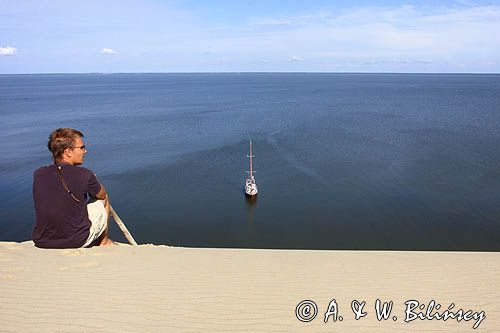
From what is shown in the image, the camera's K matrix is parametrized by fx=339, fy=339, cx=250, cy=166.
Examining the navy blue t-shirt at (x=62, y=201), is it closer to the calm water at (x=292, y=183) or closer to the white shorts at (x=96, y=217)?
the white shorts at (x=96, y=217)

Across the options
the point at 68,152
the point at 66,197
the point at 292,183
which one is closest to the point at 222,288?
the point at 66,197

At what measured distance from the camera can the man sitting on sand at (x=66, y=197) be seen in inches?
190

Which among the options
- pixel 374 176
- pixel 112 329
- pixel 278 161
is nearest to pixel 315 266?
pixel 112 329

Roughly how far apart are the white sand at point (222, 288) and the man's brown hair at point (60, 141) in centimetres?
165

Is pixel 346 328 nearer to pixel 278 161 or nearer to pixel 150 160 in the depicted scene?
pixel 278 161

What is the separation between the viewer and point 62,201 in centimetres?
486

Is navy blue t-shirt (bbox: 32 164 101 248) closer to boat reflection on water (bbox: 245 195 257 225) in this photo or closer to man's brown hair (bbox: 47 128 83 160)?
man's brown hair (bbox: 47 128 83 160)

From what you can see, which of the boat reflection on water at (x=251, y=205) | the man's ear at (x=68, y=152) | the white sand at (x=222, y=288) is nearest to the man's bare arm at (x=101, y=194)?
the man's ear at (x=68, y=152)

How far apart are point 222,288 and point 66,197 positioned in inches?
102

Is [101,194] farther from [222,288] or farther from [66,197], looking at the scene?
[222,288]

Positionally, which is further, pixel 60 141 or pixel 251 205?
pixel 251 205

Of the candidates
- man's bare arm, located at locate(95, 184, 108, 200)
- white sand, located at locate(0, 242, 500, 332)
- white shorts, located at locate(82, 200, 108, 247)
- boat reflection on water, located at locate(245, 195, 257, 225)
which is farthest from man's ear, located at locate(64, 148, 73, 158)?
boat reflection on water, located at locate(245, 195, 257, 225)

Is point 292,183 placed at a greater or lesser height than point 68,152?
lesser

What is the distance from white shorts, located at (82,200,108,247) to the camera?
539cm
